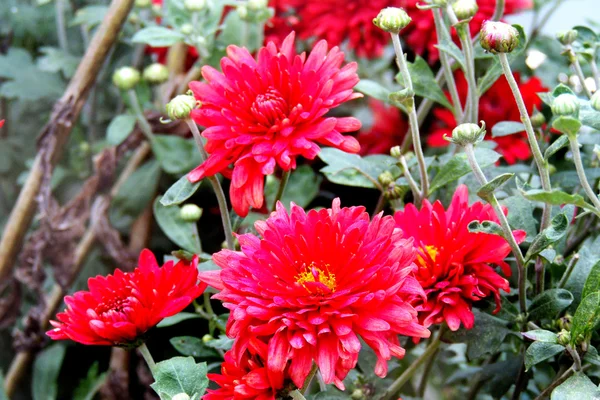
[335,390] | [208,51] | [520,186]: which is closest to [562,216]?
[520,186]

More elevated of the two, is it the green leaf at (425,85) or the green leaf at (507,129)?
the green leaf at (425,85)

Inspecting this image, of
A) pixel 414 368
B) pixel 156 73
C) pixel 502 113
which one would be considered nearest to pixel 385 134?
pixel 502 113

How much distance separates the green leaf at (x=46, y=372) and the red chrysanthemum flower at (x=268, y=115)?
1.11 ft

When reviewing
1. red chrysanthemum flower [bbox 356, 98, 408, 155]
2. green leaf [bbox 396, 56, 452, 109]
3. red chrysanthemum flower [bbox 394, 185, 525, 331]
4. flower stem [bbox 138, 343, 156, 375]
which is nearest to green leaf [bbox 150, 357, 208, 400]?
flower stem [bbox 138, 343, 156, 375]

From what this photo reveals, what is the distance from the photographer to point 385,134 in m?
0.73

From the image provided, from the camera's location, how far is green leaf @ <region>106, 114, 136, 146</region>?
640mm

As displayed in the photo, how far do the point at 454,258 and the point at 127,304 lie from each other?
17cm

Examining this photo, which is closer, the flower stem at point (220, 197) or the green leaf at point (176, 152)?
the flower stem at point (220, 197)

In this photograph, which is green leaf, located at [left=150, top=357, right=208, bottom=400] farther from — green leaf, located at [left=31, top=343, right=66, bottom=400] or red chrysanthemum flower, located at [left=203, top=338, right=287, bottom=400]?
green leaf, located at [left=31, top=343, right=66, bottom=400]

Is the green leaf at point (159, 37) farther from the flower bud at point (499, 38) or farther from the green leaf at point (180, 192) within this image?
the flower bud at point (499, 38)

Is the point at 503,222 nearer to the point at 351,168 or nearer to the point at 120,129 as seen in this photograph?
the point at 351,168

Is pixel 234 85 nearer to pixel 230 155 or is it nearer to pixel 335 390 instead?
pixel 230 155

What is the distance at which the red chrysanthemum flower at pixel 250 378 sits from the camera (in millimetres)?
344

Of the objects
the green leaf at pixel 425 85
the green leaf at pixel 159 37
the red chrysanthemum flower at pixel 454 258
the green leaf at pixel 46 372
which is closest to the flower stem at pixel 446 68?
the green leaf at pixel 425 85
